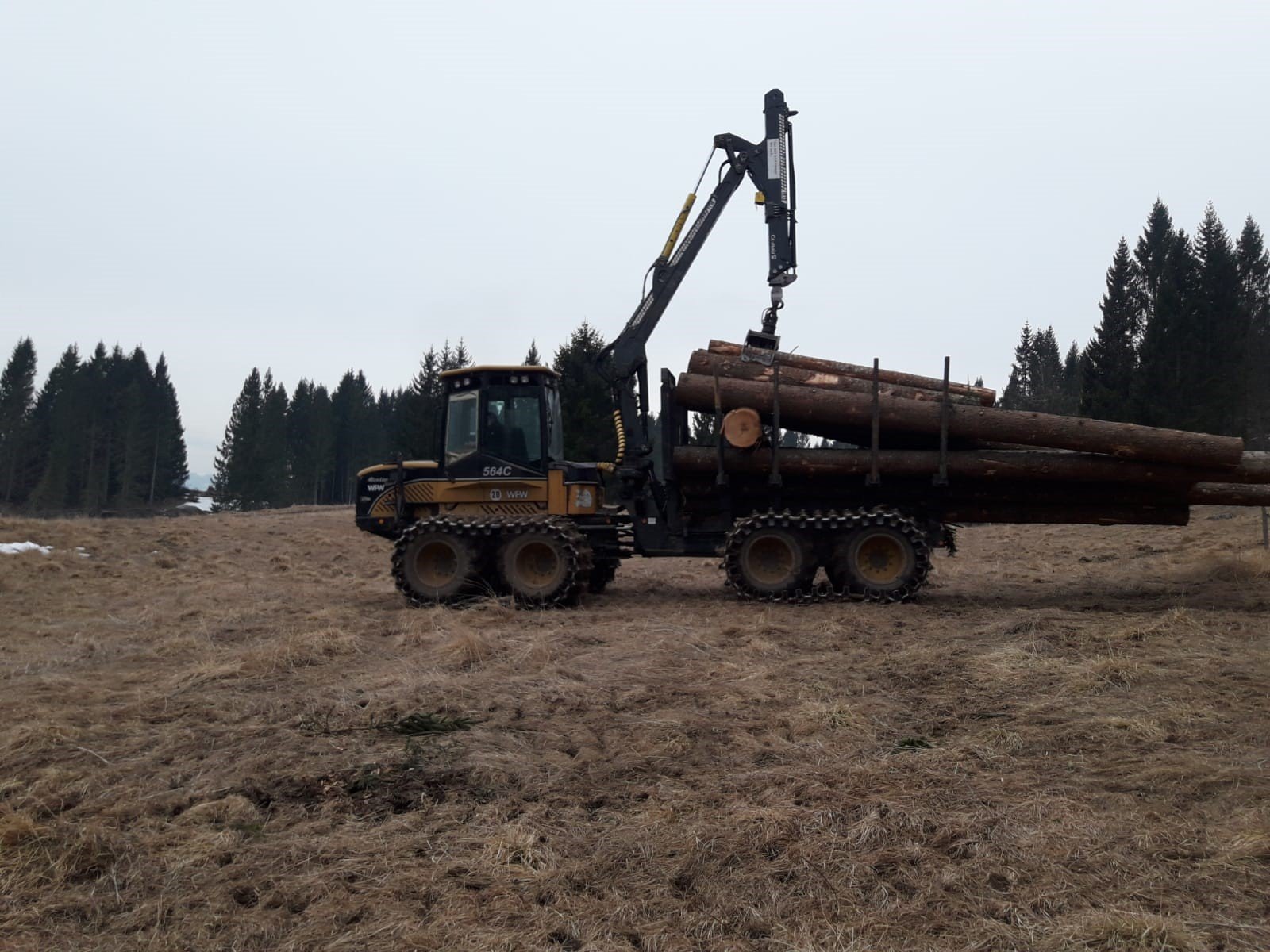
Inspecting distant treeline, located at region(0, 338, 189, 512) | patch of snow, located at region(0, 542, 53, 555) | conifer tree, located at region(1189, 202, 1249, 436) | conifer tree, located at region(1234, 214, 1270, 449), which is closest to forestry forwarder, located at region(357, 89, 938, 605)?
patch of snow, located at region(0, 542, 53, 555)

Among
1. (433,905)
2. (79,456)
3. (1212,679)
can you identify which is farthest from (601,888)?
(79,456)

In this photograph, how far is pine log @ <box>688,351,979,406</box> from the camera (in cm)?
1233

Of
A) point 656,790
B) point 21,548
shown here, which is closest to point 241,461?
point 21,548

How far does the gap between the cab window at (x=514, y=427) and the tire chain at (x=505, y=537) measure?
100 centimetres

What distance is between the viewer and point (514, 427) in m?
13.2

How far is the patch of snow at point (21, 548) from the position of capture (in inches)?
683

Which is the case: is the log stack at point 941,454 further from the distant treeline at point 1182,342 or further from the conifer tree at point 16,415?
the conifer tree at point 16,415

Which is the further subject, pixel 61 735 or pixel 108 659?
pixel 108 659

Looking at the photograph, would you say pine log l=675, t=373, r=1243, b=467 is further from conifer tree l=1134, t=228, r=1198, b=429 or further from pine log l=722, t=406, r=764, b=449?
conifer tree l=1134, t=228, r=1198, b=429

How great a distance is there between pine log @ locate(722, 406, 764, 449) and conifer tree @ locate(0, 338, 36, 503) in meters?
75.3

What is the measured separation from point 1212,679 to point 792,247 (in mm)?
8861

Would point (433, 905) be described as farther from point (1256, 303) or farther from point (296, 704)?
point (1256, 303)

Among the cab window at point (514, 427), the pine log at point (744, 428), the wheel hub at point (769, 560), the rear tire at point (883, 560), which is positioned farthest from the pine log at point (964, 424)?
the cab window at point (514, 427)

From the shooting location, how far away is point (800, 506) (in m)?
13.0
